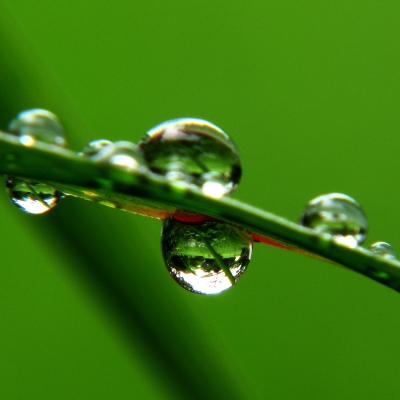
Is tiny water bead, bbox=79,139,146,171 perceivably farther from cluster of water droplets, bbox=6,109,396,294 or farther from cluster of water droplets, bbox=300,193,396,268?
cluster of water droplets, bbox=300,193,396,268

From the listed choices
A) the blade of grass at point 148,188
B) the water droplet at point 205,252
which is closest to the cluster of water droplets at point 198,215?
the water droplet at point 205,252

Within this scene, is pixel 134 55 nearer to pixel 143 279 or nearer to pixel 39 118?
pixel 143 279

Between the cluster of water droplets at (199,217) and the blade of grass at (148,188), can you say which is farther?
the cluster of water droplets at (199,217)

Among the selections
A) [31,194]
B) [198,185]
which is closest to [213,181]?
[198,185]

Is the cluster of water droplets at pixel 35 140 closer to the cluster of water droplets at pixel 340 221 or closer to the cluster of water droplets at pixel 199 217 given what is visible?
the cluster of water droplets at pixel 199 217

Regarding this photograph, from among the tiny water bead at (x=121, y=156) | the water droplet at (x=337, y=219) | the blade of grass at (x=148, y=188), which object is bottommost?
the blade of grass at (x=148, y=188)

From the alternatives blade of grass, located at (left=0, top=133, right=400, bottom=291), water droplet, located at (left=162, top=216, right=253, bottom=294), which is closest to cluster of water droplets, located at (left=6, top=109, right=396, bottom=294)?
water droplet, located at (left=162, top=216, right=253, bottom=294)

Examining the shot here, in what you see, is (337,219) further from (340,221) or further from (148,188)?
(148,188)
